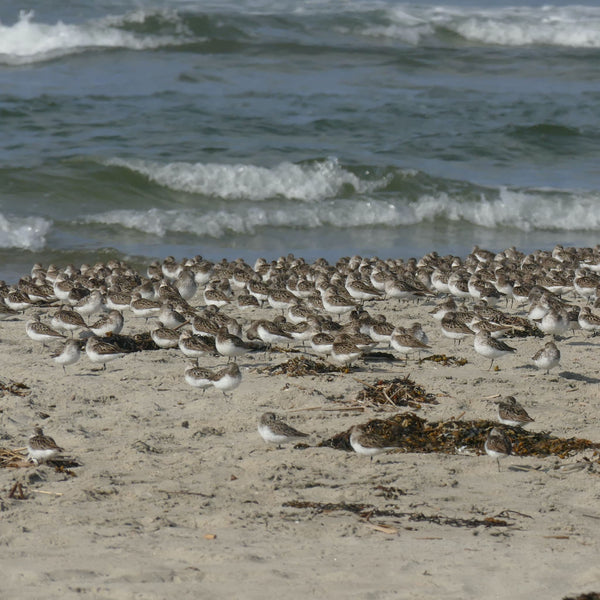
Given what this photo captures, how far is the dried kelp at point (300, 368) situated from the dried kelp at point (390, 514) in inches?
133

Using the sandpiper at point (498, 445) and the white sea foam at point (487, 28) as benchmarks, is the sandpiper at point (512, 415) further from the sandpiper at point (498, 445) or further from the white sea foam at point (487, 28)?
the white sea foam at point (487, 28)

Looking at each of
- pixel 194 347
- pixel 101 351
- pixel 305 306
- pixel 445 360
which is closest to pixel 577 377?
pixel 445 360

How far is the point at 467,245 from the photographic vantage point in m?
22.9

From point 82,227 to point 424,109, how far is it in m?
12.9

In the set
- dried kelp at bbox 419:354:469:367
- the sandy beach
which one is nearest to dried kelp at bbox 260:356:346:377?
the sandy beach

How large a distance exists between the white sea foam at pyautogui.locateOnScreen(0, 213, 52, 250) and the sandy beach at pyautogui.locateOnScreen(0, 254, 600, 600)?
9946 millimetres

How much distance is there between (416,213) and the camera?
80.1 feet

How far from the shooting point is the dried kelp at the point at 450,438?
862 cm

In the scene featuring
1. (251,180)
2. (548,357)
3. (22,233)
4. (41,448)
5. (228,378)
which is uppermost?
(41,448)

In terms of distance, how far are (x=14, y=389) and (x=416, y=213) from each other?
52.1ft

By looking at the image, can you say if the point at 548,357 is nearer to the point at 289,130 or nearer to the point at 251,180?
the point at 251,180

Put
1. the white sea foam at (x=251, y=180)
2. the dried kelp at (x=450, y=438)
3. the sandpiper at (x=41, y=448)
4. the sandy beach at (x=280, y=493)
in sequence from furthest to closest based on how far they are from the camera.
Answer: the white sea foam at (x=251, y=180), the dried kelp at (x=450, y=438), the sandpiper at (x=41, y=448), the sandy beach at (x=280, y=493)

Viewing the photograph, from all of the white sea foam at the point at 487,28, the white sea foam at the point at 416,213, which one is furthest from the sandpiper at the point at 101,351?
the white sea foam at the point at 487,28

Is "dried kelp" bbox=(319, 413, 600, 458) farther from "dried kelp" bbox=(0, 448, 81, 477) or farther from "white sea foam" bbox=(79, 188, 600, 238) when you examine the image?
"white sea foam" bbox=(79, 188, 600, 238)
